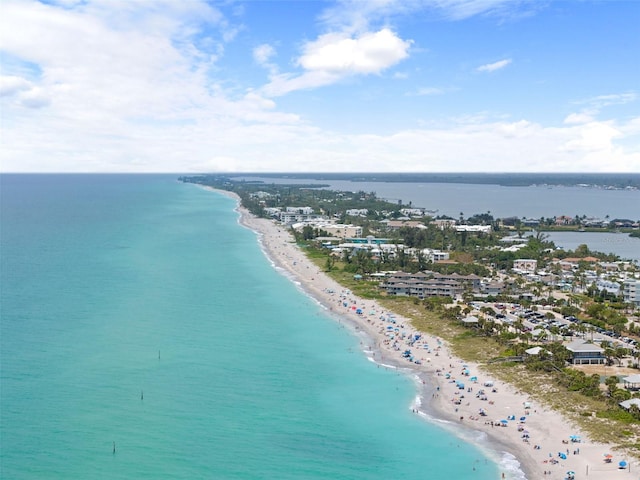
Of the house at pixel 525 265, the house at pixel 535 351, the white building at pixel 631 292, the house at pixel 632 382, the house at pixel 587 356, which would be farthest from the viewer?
the house at pixel 525 265

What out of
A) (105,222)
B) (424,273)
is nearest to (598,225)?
(424,273)

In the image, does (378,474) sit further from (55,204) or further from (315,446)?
(55,204)

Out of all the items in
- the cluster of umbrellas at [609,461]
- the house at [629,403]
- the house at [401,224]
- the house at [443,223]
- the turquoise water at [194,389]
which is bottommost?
the turquoise water at [194,389]

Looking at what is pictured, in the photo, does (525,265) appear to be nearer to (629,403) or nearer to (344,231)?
(344,231)

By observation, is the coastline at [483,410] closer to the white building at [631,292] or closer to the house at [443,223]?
the white building at [631,292]

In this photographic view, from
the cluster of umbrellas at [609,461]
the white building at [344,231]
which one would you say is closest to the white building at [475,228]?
the white building at [344,231]
